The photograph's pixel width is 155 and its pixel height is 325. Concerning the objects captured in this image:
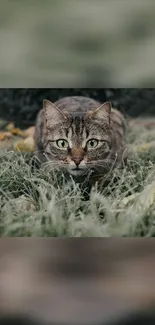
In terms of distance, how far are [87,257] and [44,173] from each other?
326 millimetres

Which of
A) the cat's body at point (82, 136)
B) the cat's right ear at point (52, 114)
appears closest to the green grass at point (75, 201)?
the cat's body at point (82, 136)

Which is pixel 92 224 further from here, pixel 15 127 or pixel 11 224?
pixel 15 127

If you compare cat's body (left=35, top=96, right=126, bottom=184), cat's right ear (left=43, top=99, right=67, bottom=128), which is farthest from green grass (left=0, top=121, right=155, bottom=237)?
cat's right ear (left=43, top=99, right=67, bottom=128)

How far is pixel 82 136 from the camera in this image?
2107 mm

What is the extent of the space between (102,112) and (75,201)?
325 millimetres

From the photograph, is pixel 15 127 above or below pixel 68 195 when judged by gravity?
above
